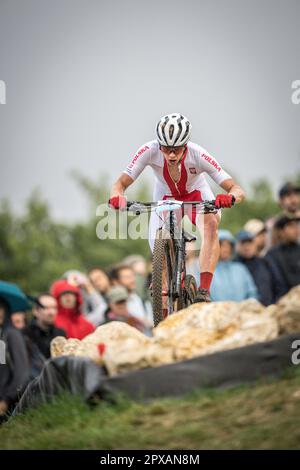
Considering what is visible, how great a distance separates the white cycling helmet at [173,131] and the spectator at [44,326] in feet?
11.1

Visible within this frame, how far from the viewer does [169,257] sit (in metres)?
12.4

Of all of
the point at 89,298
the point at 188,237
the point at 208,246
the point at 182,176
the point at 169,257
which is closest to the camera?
the point at 169,257

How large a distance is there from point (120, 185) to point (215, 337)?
3621mm

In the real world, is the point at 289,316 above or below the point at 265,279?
above

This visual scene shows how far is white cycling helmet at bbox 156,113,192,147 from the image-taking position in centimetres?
1234

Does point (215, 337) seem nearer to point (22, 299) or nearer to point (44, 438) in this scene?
point (44, 438)

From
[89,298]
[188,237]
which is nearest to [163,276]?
[188,237]

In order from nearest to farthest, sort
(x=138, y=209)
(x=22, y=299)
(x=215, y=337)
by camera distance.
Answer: (x=215, y=337), (x=138, y=209), (x=22, y=299)

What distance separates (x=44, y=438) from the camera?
889cm

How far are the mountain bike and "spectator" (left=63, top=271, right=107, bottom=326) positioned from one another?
427 cm

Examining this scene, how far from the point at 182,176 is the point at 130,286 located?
14.9 ft

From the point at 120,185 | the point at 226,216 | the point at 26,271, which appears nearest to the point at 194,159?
the point at 120,185

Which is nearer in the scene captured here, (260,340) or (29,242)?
(260,340)

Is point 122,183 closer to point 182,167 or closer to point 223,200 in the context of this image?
point 182,167
